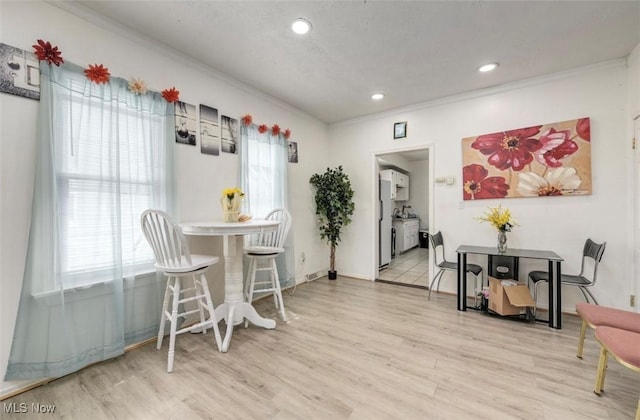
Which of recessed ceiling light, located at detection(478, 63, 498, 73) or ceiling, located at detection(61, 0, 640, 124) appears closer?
ceiling, located at detection(61, 0, 640, 124)

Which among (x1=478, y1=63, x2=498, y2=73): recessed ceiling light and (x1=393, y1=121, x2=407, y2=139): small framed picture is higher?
(x1=478, y1=63, x2=498, y2=73): recessed ceiling light

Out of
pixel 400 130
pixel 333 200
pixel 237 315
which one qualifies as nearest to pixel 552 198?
pixel 400 130

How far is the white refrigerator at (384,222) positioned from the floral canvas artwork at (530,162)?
157 centimetres

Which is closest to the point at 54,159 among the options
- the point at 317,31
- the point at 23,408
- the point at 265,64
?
the point at 23,408

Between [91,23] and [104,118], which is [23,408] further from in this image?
[91,23]

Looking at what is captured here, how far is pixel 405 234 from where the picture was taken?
6.33m

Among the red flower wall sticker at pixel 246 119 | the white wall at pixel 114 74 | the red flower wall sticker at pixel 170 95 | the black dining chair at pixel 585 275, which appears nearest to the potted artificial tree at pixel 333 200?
the white wall at pixel 114 74

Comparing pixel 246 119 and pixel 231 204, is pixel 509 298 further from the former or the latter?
pixel 246 119

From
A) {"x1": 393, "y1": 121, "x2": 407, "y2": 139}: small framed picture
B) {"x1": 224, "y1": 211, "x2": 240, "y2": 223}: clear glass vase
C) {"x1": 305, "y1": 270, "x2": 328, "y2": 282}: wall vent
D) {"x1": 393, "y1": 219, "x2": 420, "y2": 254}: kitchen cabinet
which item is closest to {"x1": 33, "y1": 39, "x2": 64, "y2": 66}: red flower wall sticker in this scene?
{"x1": 224, "y1": 211, "x2": 240, "y2": 223}: clear glass vase

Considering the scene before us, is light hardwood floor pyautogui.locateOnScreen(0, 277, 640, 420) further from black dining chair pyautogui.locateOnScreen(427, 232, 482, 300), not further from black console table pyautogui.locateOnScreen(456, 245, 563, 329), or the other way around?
black dining chair pyautogui.locateOnScreen(427, 232, 482, 300)

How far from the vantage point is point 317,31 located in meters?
2.12

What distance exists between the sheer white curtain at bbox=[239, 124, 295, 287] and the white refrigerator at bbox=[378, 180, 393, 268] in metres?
1.79

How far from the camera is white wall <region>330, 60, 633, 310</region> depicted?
256 cm

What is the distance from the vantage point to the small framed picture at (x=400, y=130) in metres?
3.79
